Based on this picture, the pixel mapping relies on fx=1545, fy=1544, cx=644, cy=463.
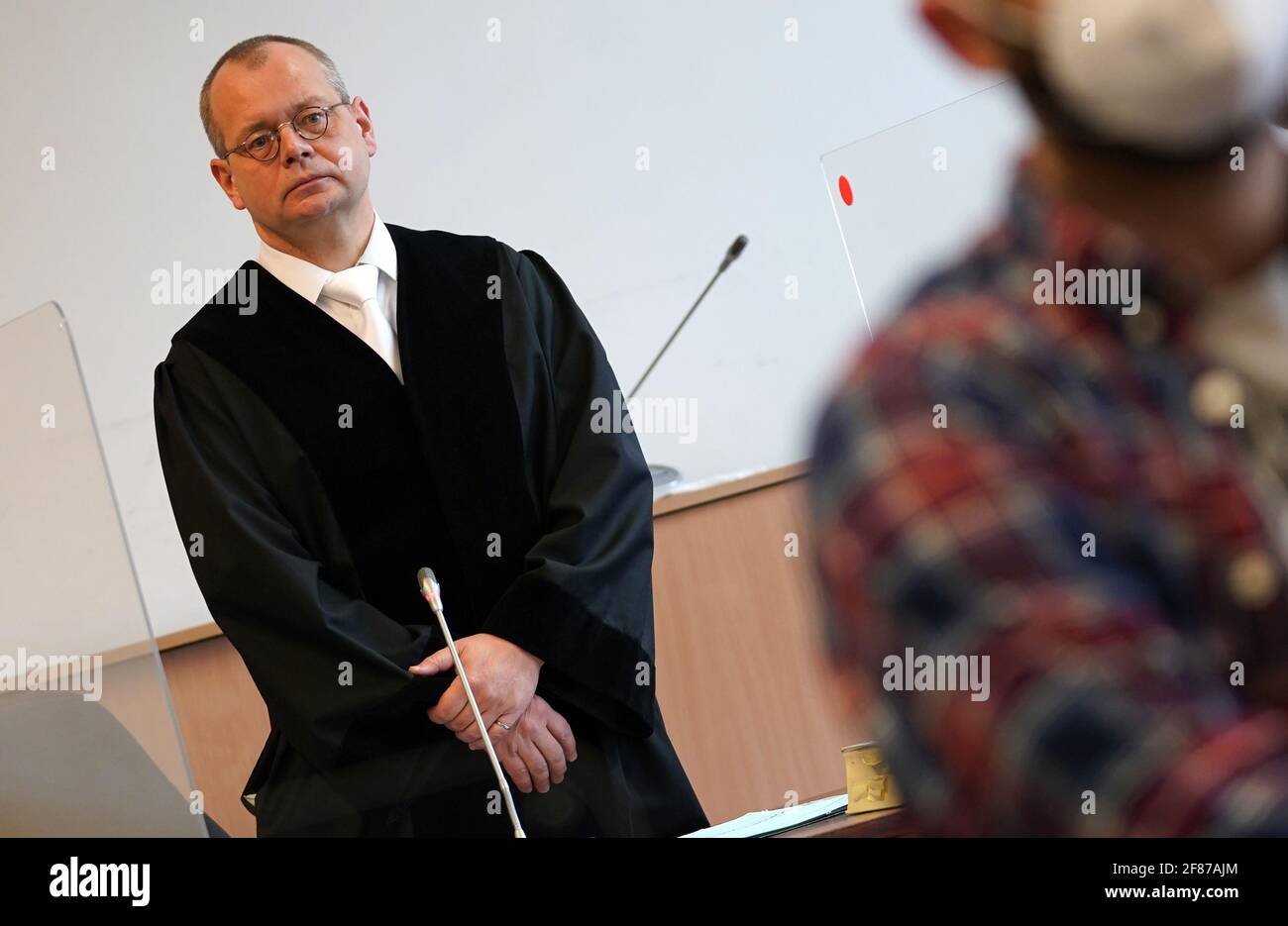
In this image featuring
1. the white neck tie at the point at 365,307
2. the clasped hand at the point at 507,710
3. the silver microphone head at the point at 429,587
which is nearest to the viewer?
the silver microphone head at the point at 429,587

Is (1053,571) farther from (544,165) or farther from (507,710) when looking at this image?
(544,165)

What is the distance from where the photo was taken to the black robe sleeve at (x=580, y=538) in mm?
1854

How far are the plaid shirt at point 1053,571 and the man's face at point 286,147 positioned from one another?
1.62 meters

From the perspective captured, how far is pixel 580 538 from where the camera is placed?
191 cm

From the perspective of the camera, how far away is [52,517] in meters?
1.57

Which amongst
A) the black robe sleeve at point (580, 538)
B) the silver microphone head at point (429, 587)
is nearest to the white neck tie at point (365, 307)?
the black robe sleeve at point (580, 538)

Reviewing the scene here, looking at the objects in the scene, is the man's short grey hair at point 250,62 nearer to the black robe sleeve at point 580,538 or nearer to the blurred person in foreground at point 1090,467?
the black robe sleeve at point 580,538

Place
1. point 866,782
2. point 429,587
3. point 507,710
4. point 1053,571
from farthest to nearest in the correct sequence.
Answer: point 507,710
point 429,587
point 866,782
point 1053,571

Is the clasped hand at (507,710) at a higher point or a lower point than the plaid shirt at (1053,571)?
lower

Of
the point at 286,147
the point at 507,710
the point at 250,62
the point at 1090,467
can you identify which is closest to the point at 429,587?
the point at 507,710

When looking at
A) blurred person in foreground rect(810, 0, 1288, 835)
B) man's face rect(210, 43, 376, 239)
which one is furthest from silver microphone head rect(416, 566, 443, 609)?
blurred person in foreground rect(810, 0, 1288, 835)

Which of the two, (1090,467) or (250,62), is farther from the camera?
(250,62)

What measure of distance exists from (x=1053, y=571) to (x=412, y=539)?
5.13 feet
